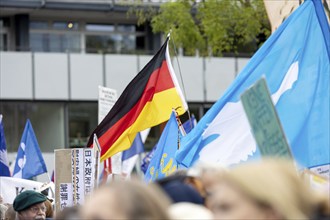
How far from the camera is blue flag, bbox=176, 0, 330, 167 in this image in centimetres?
790

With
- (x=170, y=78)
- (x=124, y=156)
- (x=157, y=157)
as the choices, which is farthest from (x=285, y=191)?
(x=124, y=156)

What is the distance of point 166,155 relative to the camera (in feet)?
39.8

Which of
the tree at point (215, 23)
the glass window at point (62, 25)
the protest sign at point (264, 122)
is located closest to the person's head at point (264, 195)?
the protest sign at point (264, 122)

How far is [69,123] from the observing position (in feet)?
112

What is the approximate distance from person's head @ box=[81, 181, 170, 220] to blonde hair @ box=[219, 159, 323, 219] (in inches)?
10.4

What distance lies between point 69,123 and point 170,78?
21254 mm

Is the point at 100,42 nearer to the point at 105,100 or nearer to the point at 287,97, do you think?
the point at 105,100

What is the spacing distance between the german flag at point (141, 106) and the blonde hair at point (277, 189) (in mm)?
8585

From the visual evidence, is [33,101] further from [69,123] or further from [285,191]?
[285,191]

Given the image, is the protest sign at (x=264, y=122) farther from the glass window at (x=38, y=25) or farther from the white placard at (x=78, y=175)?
the glass window at (x=38, y=25)

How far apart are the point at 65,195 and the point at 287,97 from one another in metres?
3.79

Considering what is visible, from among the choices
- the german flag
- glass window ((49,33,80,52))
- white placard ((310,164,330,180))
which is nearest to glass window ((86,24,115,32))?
glass window ((49,33,80,52))

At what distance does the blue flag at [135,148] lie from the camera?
806 inches

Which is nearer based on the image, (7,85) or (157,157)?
(157,157)
